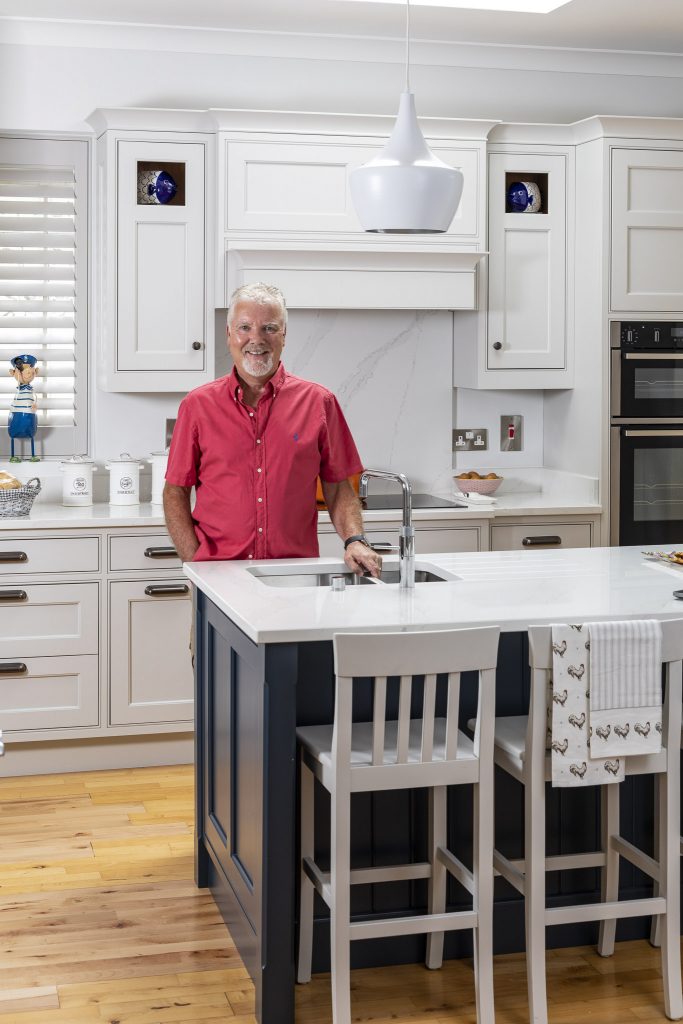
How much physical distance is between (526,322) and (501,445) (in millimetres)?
Answer: 628

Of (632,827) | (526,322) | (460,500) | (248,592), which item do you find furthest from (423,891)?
(526,322)

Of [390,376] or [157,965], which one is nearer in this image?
[157,965]

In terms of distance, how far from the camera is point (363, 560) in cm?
325

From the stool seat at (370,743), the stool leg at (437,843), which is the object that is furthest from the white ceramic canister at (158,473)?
the stool leg at (437,843)

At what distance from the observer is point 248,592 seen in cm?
296

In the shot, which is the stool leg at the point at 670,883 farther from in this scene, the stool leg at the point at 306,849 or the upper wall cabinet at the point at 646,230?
the upper wall cabinet at the point at 646,230

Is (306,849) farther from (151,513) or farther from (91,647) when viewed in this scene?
(151,513)

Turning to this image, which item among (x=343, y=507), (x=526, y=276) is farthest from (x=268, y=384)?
Answer: (x=526, y=276)

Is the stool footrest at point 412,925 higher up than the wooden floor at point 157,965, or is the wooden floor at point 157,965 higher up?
the stool footrest at point 412,925

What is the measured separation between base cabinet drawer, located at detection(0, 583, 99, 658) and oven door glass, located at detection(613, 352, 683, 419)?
2245mm

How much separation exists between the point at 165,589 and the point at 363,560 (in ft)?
4.83

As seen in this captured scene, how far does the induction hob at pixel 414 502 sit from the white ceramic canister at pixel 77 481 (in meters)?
1.08

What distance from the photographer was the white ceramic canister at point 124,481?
480 centimetres

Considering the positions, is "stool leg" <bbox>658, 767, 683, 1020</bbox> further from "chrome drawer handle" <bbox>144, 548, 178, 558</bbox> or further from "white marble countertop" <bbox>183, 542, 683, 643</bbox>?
"chrome drawer handle" <bbox>144, 548, 178, 558</bbox>
